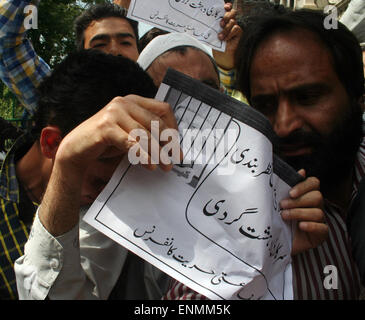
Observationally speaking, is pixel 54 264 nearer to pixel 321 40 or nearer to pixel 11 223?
pixel 11 223

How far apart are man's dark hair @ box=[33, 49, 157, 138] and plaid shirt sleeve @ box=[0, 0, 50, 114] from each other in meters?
0.98

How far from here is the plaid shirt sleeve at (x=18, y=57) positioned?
6.59 ft

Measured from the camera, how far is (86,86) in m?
1.19

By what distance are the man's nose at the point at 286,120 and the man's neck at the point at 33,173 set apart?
837 millimetres

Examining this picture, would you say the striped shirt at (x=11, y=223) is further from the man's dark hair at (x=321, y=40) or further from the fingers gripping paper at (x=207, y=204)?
the man's dark hair at (x=321, y=40)

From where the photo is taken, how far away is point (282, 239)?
0.84m

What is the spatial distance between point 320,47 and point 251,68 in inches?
10.4

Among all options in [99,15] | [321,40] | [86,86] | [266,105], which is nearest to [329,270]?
[266,105]

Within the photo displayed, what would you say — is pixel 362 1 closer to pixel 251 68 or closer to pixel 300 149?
pixel 251 68

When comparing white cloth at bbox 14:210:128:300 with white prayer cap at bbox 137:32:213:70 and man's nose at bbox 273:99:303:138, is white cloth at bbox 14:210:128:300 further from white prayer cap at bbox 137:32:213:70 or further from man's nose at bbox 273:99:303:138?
white prayer cap at bbox 137:32:213:70

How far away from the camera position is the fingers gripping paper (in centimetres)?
76

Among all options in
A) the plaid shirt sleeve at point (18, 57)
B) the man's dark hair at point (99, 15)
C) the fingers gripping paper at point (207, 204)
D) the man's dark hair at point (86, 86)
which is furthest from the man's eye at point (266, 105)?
the man's dark hair at point (99, 15)

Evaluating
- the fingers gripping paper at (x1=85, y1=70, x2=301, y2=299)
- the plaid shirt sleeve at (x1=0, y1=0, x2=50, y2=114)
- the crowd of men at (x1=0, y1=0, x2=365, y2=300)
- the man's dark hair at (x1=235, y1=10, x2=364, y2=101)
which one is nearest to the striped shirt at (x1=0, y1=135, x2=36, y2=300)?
the crowd of men at (x1=0, y1=0, x2=365, y2=300)
